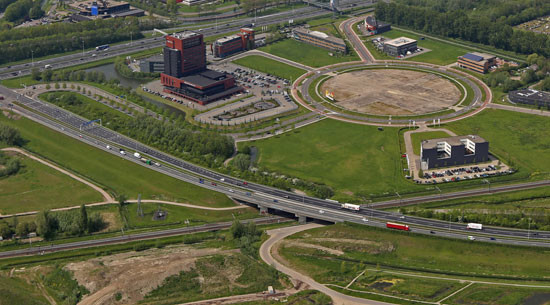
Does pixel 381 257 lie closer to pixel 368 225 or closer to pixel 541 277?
pixel 368 225

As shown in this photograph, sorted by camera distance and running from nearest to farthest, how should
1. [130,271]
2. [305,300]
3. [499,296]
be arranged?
1. [305,300]
2. [499,296]
3. [130,271]

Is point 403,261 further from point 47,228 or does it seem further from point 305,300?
point 47,228

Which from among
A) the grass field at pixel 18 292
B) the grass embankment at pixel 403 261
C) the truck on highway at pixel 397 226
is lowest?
the grass field at pixel 18 292

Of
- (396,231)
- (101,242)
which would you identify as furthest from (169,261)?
(396,231)

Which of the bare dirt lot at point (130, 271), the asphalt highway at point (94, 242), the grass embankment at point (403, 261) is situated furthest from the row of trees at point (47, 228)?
the grass embankment at point (403, 261)

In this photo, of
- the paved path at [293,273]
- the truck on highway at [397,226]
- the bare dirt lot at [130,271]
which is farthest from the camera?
the truck on highway at [397,226]

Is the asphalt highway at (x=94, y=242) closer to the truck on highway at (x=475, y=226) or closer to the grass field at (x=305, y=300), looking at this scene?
the grass field at (x=305, y=300)

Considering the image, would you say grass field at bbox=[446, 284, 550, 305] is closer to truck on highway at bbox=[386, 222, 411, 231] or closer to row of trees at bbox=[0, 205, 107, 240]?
truck on highway at bbox=[386, 222, 411, 231]

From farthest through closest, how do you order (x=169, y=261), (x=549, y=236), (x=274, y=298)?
(x=549, y=236) → (x=169, y=261) → (x=274, y=298)

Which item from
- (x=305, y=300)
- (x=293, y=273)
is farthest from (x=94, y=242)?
(x=305, y=300)
